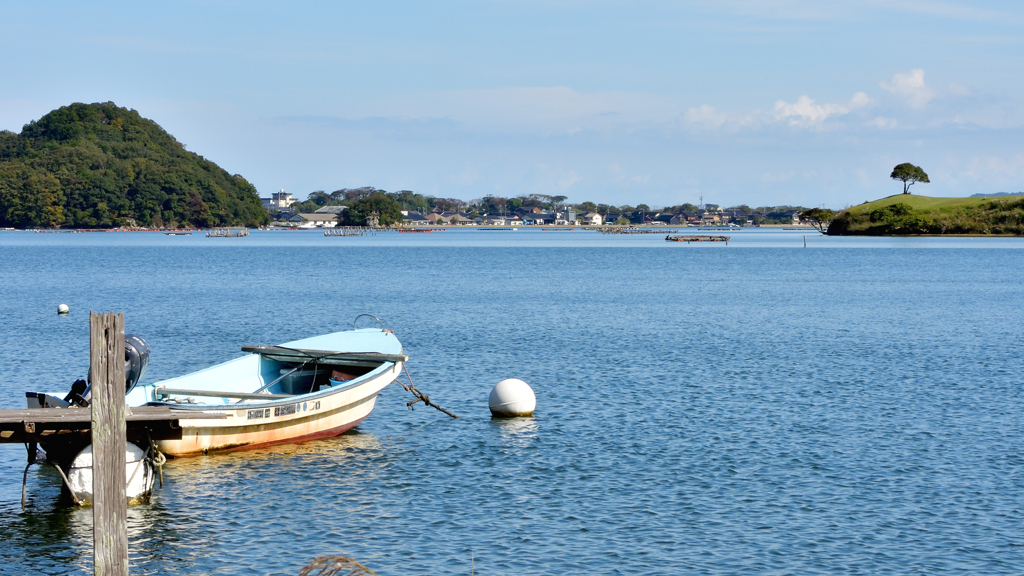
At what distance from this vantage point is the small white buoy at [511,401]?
2467 cm

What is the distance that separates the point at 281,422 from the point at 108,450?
8760 millimetres

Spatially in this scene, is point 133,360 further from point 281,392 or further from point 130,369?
point 281,392

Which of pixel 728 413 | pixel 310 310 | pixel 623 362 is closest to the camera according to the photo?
pixel 728 413

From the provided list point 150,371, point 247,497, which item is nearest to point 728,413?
point 247,497

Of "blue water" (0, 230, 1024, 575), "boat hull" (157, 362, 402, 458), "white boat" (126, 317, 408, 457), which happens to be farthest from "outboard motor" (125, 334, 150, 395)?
"blue water" (0, 230, 1024, 575)

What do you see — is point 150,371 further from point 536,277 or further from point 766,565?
point 536,277

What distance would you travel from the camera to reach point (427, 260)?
406ft

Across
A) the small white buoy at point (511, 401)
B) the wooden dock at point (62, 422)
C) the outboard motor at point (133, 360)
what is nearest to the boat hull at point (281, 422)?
the outboard motor at point (133, 360)

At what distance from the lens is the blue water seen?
15305mm

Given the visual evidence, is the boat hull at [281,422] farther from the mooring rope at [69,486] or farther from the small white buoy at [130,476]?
the mooring rope at [69,486]

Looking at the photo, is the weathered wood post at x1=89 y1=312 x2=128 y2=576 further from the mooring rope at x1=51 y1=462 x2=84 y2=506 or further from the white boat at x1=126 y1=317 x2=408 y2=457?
the white boat at x1=126 y1=317 x2=408 y2=457

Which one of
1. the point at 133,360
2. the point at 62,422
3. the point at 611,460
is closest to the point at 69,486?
the point at 62,422

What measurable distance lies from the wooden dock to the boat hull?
2369 millimetres

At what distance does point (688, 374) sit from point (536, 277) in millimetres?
55278
